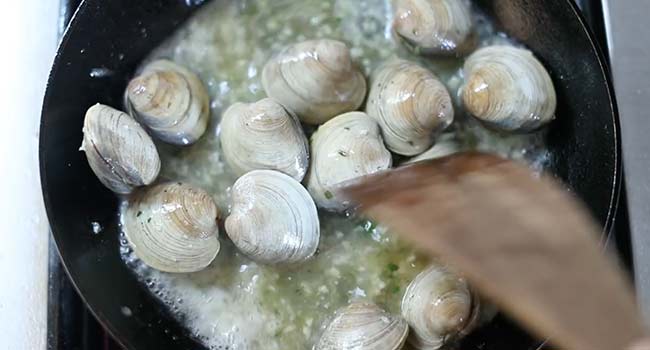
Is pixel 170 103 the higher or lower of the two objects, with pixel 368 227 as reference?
higher

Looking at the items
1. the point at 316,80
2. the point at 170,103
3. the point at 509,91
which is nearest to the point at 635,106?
the point at 509,91

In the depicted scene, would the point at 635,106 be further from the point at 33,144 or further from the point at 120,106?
the point at 33,144

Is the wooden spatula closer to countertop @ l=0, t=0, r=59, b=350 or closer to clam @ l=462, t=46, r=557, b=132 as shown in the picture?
clam @ l=462, t=46, r=557, b=132

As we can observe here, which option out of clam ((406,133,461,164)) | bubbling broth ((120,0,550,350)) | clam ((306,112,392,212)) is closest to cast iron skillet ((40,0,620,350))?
bubbling broth ((120,0,550,350))

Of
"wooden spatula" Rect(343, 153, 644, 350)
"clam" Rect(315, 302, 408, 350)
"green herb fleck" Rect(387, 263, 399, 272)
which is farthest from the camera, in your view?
"green herb fleck" Rect(387, 263, 399, 272)

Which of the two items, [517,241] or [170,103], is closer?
[517,241]

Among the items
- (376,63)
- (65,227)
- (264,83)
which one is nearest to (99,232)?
(65,227)
